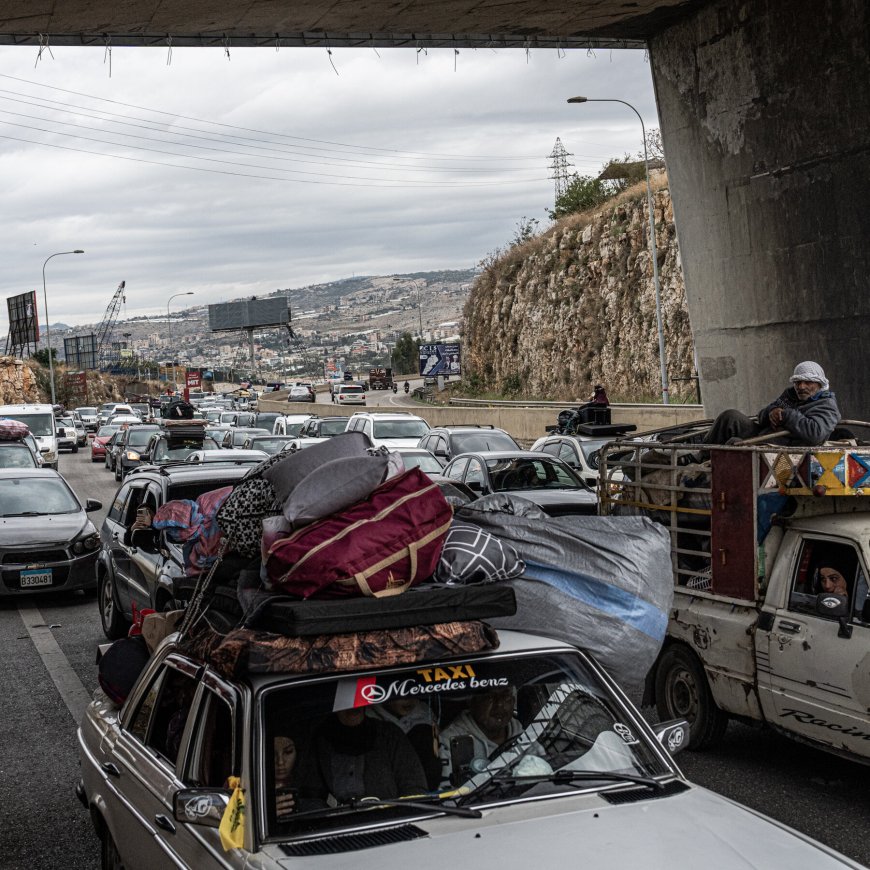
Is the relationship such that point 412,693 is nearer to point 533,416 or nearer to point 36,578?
point 36,578

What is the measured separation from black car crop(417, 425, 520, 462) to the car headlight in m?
7.75

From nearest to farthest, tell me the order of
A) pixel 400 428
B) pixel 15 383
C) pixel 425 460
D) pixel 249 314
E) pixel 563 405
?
pixel 425 460 → pixel 400 428 → pixel 563 405 → pixel 15 383 → pixel 249 314

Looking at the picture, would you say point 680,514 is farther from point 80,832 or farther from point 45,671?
point 45,671

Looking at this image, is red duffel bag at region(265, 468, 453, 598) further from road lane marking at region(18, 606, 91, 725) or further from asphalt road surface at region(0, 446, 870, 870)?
road lane marking at region(18, 606, 91, 725)

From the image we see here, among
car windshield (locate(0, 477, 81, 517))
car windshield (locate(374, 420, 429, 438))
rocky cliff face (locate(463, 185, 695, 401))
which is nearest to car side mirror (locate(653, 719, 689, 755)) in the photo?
car windshield (locate(0, 477, 81, 517))

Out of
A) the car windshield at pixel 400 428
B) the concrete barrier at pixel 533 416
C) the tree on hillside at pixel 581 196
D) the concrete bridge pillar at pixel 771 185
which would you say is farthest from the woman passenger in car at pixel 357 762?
the tree on hillside at pixel 581 196

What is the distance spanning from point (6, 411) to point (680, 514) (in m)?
34.5

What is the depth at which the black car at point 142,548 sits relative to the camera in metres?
10.1

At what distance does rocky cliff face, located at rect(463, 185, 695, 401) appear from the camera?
2046 inches

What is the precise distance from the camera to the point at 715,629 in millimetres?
7293

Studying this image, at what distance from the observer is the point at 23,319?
10319 cm

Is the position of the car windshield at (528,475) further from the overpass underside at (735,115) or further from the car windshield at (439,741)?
the car windshield at (439,741)

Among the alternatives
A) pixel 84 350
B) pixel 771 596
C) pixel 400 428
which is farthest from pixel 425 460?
pixel 84 350

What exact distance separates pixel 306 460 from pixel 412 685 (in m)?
1.17
